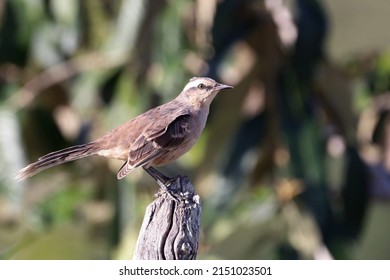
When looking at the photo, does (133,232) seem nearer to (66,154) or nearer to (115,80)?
(115,80)

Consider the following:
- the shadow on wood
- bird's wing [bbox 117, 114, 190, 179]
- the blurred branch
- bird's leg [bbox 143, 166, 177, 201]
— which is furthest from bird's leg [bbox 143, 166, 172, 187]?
the blurred branch

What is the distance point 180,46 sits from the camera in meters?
7.69

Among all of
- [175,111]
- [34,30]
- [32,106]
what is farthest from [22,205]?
[175,111]

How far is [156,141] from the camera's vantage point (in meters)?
4.16

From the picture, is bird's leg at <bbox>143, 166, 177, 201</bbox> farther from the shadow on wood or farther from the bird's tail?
the bird's tail

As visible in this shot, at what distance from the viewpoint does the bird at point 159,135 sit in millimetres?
4133

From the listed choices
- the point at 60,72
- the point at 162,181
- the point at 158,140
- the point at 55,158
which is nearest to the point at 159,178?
the point at 162,181

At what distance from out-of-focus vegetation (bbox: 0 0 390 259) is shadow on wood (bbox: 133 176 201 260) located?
3034mm

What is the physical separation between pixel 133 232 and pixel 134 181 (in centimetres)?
34

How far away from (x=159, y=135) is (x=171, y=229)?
334 millimetres

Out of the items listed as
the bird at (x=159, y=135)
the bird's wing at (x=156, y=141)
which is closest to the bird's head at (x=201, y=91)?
the bird at (x=159, y=135)

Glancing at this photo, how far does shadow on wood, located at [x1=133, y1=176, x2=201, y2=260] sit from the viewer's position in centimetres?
413

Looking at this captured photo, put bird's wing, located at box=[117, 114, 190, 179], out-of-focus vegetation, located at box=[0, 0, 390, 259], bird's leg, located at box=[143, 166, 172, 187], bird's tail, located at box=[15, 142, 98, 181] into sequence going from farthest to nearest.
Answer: out-of-focus vegetation, located at box=[0, 0, 390, 259]
bird's leg, located at box=[143, 166, 172, 187]
bird's wing, located at box=[117, 114, 190, 179]
bird's tail, located at box=[15, 142, 98, 181]

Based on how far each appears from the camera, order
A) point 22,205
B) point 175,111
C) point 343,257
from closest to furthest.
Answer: point 175,111 < point 343,257 < point 22,205
